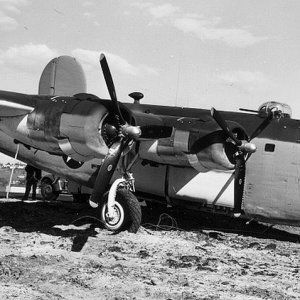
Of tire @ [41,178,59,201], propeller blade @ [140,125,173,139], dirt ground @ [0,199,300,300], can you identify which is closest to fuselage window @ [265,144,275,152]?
dirt ground @ [0,199,300,300]

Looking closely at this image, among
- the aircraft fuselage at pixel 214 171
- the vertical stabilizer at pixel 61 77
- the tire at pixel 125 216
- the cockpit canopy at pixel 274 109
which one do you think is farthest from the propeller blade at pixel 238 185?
the vertical stabilizer at pixel 61 77

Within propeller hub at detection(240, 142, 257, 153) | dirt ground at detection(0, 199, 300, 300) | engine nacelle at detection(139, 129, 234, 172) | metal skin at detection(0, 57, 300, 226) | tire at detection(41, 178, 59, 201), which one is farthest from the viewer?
tire at detection(41, 178, 59, 201)

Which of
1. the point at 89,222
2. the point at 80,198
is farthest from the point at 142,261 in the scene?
the point at 80,198

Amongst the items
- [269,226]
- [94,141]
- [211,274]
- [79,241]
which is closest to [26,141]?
[94,141]

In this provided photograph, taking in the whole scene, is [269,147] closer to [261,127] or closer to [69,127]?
[261,127]

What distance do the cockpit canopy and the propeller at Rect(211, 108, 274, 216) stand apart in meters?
0.64

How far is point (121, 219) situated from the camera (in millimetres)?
10453

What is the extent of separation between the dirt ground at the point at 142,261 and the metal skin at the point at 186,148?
98 centimetres

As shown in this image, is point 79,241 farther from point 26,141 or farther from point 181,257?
point 26,141

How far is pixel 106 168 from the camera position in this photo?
33.7 feet

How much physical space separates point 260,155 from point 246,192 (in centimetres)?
99

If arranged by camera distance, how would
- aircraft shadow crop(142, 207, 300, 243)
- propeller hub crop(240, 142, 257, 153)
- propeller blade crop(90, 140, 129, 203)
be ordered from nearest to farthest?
1. propeller blade crop(90, 140, 129, 203)
2. propeller hub crop(240, 142, 257, 153)
3. aircraft shadow crop(142, 207, 300, 243)

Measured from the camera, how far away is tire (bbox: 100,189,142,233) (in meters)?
10.4

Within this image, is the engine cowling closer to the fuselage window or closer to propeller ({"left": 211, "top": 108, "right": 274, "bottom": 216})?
propeller ({"left": 211, "top": 108, "right": 274, "bottom": 216})
